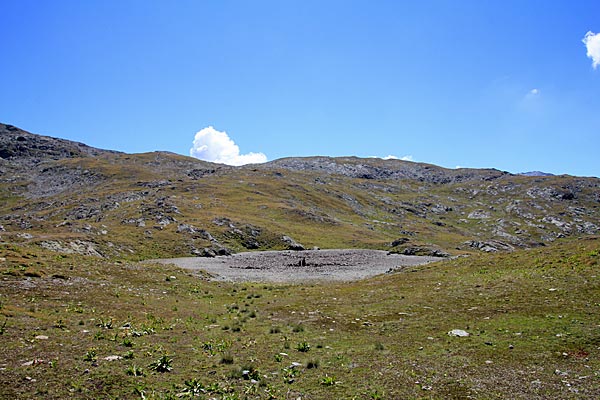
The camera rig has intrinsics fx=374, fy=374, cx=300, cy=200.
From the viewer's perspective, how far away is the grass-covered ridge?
1438cm

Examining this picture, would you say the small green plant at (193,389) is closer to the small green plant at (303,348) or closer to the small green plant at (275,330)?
the small green plant at (303,348)

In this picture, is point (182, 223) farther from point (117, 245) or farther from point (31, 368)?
point (31, 368)

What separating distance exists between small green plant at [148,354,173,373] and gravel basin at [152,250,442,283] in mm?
39285

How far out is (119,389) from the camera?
1366cm

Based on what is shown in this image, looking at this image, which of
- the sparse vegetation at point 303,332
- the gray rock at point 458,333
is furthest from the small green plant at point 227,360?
the gray rock at point 458,333

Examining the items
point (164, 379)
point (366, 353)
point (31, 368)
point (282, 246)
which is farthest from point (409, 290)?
point (282, 246)

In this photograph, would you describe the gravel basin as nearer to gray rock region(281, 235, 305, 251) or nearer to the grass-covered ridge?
gray rock region(281, 235, 305, 251)

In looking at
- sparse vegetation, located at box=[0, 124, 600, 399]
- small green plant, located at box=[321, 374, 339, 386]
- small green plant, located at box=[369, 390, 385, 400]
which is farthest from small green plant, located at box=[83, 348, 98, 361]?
small green plant, located at box=[369, 390, 385, 400]

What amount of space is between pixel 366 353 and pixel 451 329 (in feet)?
21.6

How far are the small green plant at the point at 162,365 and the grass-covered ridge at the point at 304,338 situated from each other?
0.16 ft

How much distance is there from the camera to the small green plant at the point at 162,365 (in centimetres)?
1603

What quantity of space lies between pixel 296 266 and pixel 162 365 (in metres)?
65.8

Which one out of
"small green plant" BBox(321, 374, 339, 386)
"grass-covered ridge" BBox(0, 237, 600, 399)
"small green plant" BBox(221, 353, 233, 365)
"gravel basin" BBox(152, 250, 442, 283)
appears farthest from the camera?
"gravel basin" BBox(152, 250, 442, 283)

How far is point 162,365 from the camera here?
639 inches
